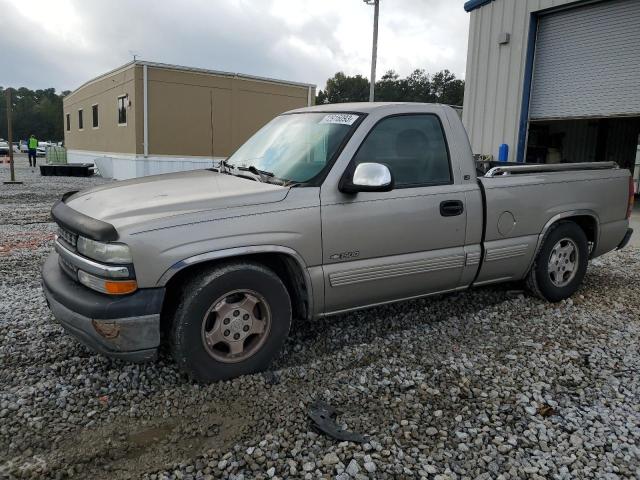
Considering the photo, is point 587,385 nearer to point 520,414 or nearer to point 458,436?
point 520,414

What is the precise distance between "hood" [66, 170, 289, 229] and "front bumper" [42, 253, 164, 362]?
17.1 inches

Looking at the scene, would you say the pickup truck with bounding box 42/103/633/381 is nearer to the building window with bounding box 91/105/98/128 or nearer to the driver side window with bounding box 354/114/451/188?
the driver side window with bounding box 354/114/451/188

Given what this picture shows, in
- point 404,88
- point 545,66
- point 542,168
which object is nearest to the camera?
point 542,168

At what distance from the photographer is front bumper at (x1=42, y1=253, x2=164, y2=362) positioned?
297cm

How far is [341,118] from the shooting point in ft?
13.2

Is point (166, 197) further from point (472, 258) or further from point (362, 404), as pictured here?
point (472, 258)

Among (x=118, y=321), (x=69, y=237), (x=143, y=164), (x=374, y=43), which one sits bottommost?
(x=118, y=321)

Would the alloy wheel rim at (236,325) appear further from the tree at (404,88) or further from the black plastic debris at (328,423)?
the tree at (404,88)

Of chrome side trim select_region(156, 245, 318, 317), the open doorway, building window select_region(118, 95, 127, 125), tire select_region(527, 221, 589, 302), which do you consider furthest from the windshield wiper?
building window select_region(118, 95, 127, 125)

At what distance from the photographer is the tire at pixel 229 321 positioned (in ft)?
10.4

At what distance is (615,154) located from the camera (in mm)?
19094

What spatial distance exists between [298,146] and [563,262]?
2.93 metres

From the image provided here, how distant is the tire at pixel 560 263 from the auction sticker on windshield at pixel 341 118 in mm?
2280

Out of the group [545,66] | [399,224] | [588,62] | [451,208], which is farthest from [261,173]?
[545,66]
